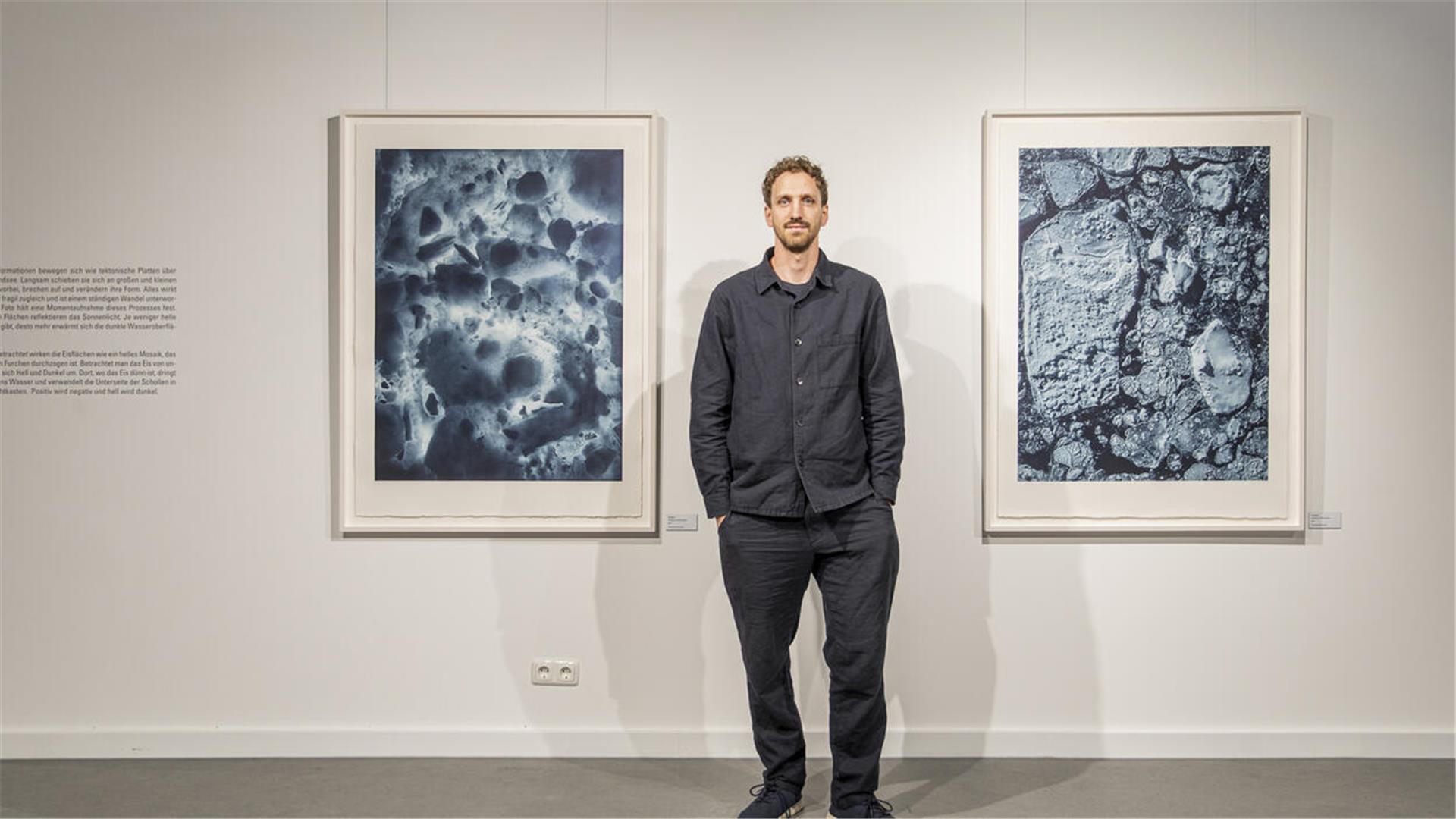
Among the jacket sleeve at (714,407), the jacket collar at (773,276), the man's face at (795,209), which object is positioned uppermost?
the man's face at (795,209)

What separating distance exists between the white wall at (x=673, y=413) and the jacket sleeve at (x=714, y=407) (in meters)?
0.53

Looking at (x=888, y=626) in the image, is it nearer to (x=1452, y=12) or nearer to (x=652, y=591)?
(x=652, y=591)

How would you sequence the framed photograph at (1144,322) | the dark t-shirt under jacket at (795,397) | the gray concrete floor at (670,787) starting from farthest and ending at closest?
1. the framed photograph at (1144,322)
2. the gray concrete floor at (670,787)
3. the dark t-shirt under jacket at (795,397)

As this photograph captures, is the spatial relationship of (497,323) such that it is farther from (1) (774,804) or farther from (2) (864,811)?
(2) (864,811)

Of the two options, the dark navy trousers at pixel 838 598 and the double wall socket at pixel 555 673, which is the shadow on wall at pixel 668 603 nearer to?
the double wall socket at pixel 555 673

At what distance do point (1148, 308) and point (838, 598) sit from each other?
158 cm

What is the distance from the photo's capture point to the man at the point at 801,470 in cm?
299

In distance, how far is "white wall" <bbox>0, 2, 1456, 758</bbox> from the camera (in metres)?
3.64

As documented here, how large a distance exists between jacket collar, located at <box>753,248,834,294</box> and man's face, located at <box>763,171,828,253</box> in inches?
3.1

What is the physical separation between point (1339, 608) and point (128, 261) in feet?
14.6

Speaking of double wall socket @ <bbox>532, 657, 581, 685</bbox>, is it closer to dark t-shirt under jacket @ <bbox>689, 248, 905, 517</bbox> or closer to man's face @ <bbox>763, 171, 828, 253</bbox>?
dark t-shirt under jacket @ <bbox>689, 248, 905, 517</bbox>

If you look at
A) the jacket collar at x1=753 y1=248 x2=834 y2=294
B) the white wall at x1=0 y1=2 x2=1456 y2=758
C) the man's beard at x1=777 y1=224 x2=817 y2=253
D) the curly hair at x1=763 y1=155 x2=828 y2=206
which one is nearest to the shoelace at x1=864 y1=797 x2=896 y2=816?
the white wall at x1=0 y1=2 x2=1456 y2=758

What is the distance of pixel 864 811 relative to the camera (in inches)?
118

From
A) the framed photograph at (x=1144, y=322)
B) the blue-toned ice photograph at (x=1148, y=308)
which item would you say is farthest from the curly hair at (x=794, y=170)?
the blue-toned ice photograph at (x=1148, y=308)
